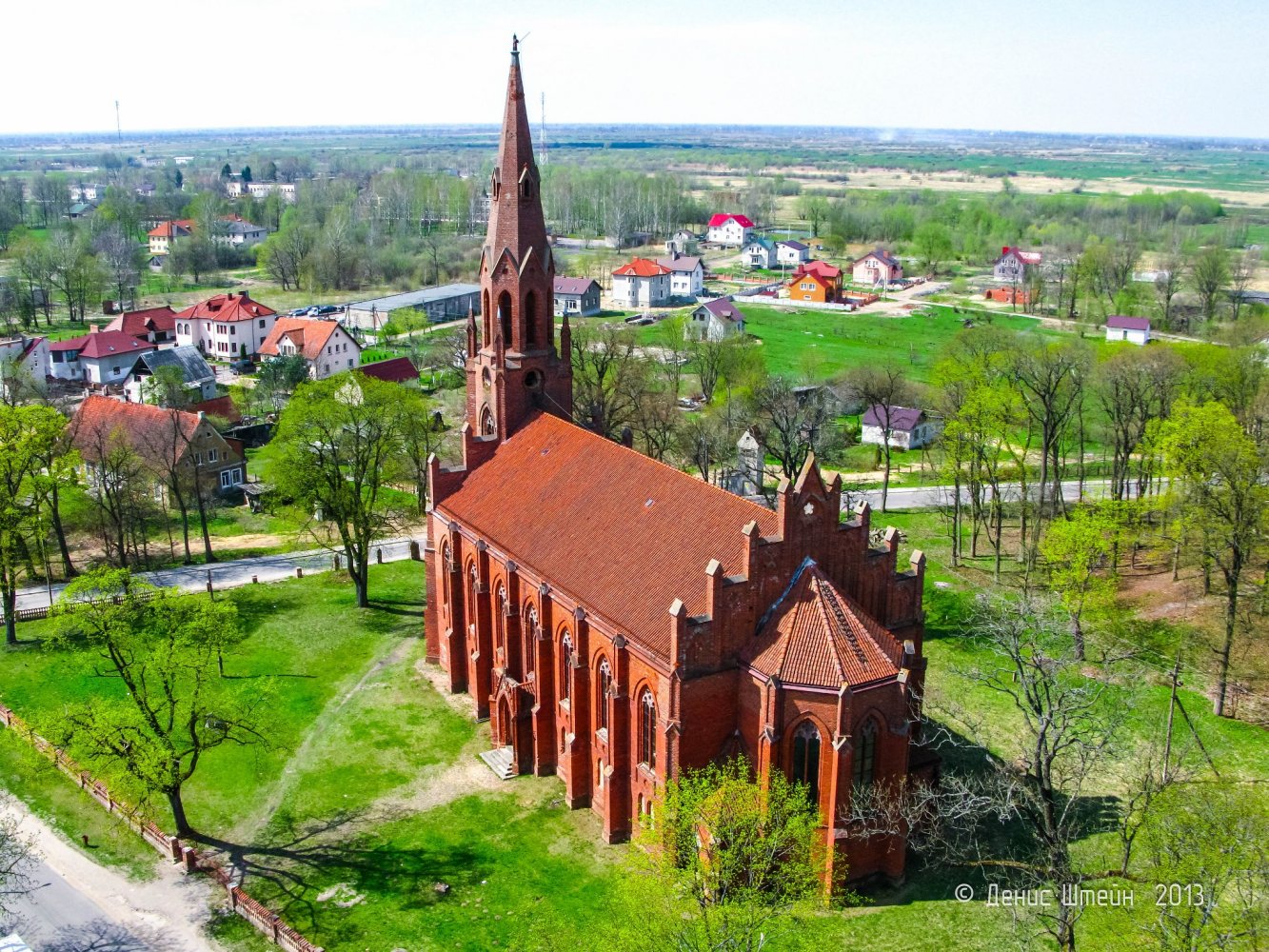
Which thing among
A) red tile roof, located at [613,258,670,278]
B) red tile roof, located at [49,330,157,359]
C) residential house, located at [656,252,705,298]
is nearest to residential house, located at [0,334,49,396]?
red tile roof, located at [49,330,157,359]

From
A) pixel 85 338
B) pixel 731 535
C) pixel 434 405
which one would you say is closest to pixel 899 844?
pixel 731 535

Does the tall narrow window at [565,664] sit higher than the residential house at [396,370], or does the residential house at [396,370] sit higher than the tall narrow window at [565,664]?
the residential house at [396,370]

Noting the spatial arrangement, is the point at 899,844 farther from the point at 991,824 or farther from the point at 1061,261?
the point at 1061,261

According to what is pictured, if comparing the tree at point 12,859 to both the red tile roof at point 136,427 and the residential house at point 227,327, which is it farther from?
the residential house at point 227,327

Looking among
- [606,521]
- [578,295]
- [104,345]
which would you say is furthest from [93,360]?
[606,521]

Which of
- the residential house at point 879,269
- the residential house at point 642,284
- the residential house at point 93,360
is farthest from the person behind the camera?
the residential house at point 879,269

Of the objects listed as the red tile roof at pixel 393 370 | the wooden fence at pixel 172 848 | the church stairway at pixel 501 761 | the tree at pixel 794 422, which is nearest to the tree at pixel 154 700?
the wooden fence at pixel 172 848
